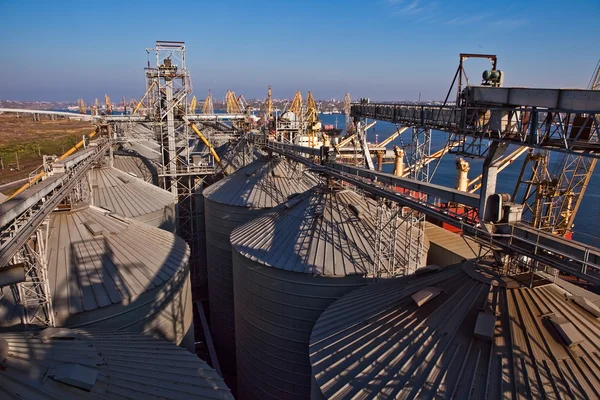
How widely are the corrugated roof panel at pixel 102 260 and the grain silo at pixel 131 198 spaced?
5.49 metres

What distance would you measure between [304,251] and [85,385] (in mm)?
8175

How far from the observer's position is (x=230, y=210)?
22391 millimetres

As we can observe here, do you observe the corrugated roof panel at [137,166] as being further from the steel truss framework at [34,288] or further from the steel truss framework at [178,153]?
the steel truss framework at [34,288]

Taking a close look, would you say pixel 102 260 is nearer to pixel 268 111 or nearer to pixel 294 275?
pixel 294 275

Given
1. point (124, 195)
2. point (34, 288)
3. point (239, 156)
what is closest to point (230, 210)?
point (124, 195)

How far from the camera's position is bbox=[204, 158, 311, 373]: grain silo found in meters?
22.3

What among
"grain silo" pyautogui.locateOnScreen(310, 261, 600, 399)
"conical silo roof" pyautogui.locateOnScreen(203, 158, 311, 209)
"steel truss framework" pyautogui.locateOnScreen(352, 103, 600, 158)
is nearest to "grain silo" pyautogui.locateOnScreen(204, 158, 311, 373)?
"conical silo roof" pyautogui.locateOnScreen(203, 158, 311, 209)

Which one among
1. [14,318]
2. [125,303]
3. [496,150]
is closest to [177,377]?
[125,303]

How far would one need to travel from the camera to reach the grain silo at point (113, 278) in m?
12.6

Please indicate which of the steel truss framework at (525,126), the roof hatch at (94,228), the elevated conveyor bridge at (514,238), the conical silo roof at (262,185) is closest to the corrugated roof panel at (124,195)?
the conical silo roof at (262,185)

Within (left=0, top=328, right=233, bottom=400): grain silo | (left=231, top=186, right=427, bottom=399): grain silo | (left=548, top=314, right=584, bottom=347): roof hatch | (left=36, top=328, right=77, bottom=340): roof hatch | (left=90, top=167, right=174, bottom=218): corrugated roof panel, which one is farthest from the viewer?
(left=90, top=167, right=174, bottom=218): corrugated roof panel

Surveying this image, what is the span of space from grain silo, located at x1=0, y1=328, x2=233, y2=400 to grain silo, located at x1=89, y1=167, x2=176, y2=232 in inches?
450

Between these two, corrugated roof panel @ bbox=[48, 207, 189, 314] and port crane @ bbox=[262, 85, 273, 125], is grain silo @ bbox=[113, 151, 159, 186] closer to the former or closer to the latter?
port crane @ bbox=[262, 85, 273, 125]

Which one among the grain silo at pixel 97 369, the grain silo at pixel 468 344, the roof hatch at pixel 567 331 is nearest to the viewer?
the grain silo at pixel 97 369
